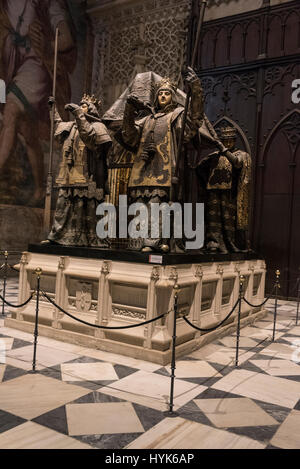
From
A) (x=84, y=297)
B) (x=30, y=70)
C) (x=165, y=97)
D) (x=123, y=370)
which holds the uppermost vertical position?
(x=30, y=70)

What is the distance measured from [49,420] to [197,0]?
12146 mm

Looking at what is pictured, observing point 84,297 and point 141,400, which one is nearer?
point 141,400

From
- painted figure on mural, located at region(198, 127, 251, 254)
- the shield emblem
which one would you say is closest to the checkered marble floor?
the shield emblem

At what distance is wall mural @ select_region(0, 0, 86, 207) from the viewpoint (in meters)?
11.4

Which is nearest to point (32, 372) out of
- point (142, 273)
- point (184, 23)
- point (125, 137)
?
point (142, 273)

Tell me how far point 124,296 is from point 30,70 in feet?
31.6

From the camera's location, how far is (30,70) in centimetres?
1205

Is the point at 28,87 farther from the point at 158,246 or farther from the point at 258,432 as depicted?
the point at 258,432

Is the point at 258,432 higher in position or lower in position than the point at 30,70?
lower

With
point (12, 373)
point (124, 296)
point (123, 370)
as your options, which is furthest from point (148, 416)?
point (124, 296)

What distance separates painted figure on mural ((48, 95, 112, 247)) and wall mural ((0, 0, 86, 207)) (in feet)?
19.6

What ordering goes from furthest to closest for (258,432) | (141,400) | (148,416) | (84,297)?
(84,297) < (141,400) < (148,416) < (258,432)

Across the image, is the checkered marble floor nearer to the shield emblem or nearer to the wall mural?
the shield emblem

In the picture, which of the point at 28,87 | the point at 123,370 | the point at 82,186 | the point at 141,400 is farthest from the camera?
the point at 28,87
